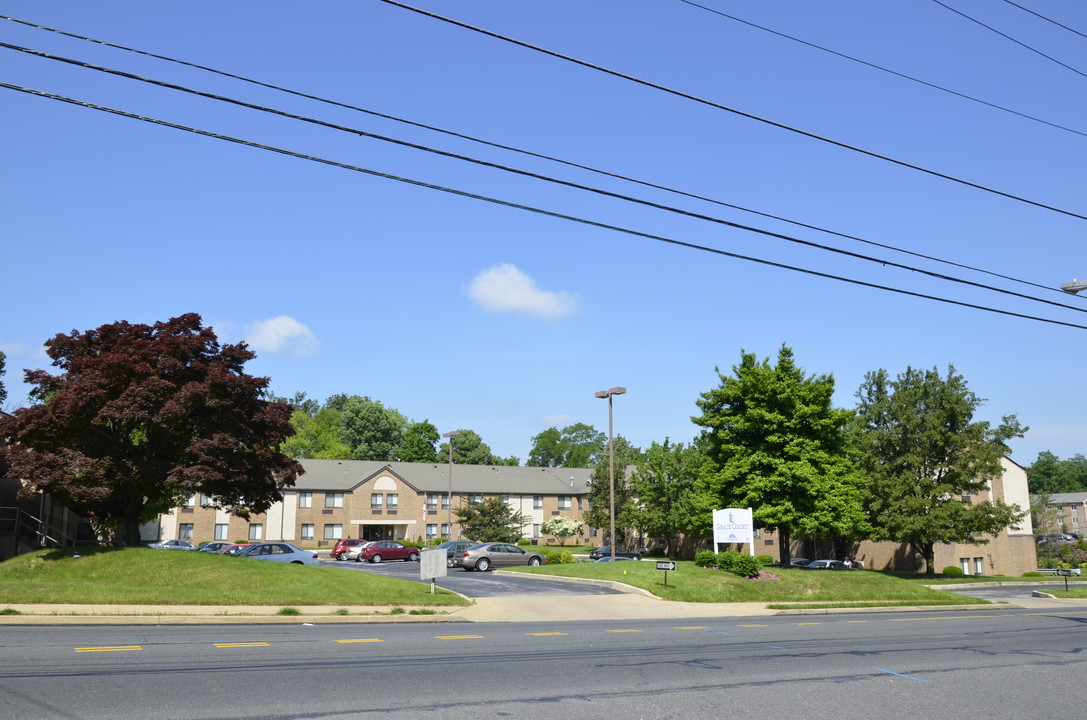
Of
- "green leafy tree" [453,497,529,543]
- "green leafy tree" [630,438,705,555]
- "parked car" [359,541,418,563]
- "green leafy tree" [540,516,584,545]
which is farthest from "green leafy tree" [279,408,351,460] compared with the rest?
"green leafy tree" [630,438,705,555]

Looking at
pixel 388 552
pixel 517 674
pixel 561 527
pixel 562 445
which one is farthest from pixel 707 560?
pixel 562 445

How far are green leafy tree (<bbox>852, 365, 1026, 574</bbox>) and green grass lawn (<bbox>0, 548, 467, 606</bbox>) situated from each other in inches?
1219

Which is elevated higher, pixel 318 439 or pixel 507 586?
pixel 318 439

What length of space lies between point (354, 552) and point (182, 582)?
27413 millimetres

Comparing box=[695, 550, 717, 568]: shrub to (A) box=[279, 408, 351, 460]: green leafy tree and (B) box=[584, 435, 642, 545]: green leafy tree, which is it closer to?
(B) box=[584, 435, 642, 545]: green leafy tree

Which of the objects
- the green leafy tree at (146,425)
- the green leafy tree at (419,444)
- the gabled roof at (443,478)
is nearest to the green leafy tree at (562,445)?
the green leafy tree at (419,444)

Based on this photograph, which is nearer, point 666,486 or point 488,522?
point 666,486

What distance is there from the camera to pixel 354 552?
5022 centimetres

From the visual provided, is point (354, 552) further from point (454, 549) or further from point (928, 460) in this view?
point (928, 460)

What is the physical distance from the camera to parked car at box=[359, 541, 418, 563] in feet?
160

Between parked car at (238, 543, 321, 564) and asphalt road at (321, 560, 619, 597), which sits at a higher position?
parked car at (238, 543, 321, 564)

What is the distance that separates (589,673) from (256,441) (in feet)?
65.1

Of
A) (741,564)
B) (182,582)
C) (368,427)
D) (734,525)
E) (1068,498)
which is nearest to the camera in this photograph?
(182,582)

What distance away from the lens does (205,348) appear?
28.0 metres
